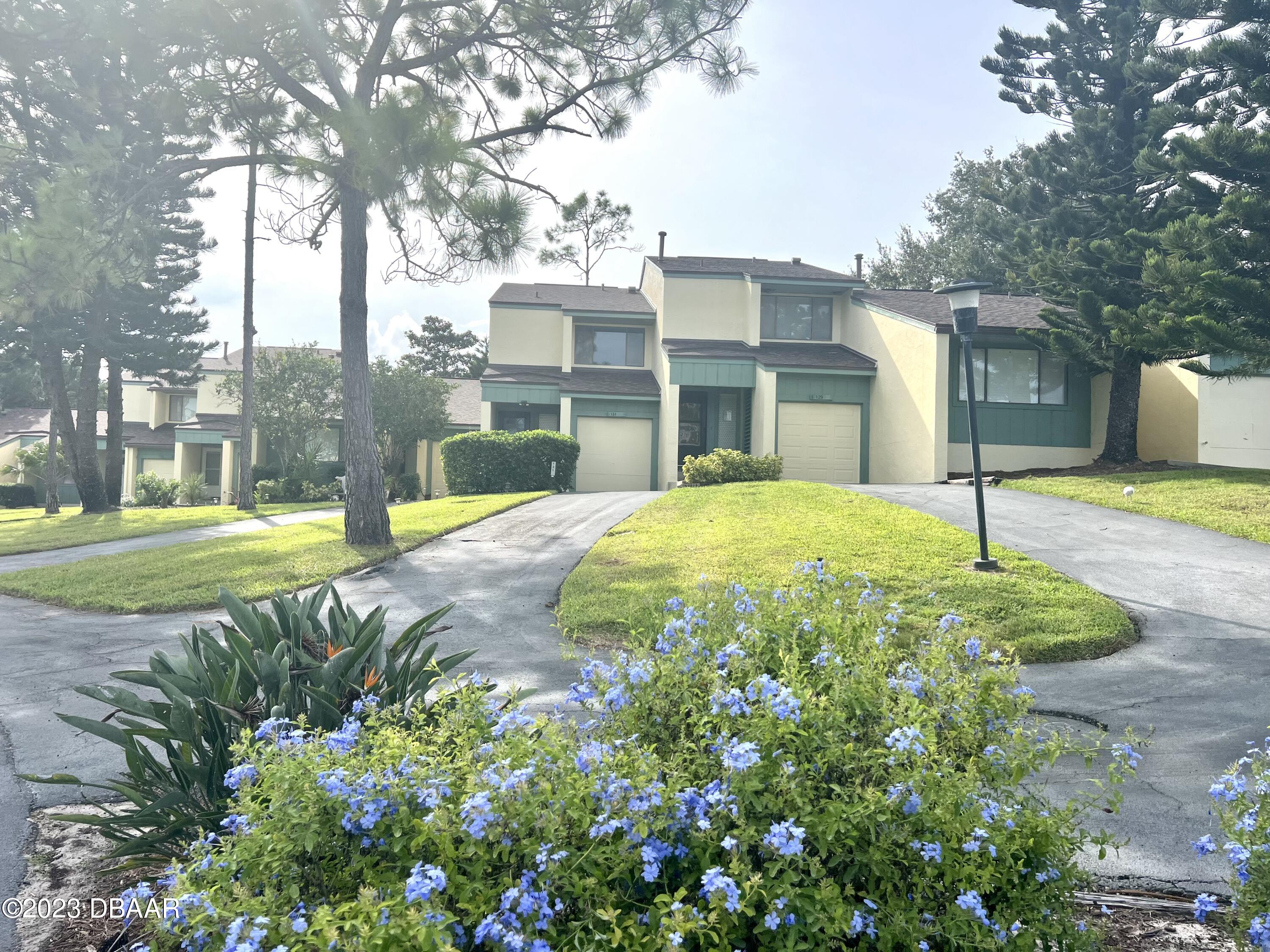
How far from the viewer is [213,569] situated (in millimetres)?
10977

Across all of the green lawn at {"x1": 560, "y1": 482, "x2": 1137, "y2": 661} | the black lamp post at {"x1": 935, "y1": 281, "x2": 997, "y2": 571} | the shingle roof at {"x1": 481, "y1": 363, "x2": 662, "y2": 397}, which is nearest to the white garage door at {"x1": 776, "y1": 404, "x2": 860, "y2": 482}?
the shingle roof at {"x1": 481, "y1": 363, "x2": 662, "y2": 397}

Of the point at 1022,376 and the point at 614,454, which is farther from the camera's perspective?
the point at 614,454

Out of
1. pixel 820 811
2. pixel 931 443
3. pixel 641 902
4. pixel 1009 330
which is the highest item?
pixel 1009 330

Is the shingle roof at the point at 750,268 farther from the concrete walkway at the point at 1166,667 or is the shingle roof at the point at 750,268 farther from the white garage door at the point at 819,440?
the concrete walkway at the point at 1166,667

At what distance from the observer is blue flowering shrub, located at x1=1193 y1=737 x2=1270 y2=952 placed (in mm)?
2090

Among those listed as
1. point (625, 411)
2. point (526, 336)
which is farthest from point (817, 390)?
point (526, 336)

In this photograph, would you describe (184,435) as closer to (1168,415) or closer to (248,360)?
(248,360)

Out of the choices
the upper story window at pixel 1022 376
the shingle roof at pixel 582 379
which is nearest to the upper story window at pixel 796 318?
the shingle roof at pixel 582 379

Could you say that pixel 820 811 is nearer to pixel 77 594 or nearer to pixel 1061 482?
pixel 77 594

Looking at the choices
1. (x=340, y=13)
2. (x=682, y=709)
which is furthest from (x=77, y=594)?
(x=682, y=709)

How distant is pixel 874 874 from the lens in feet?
6.78

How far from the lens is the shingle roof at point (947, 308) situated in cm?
1919

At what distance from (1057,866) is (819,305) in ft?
75.6

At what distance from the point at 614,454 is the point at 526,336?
5.48 meters
